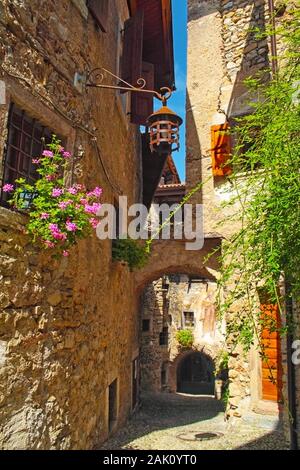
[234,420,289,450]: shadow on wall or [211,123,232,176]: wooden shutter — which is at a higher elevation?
[211,123,232,176]: wooden shutter

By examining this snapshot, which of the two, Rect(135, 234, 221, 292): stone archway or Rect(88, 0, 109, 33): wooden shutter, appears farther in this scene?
Rect(135, 234, 221, 292): stone archway

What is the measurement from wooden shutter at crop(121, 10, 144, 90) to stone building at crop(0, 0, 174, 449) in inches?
2.4

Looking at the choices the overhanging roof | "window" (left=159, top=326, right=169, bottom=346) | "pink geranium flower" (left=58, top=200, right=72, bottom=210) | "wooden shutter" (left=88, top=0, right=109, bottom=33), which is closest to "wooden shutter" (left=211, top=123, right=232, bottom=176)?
the overhanging roof

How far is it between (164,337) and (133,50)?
14243mm

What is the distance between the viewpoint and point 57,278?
11.5ft

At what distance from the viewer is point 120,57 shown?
6.58m

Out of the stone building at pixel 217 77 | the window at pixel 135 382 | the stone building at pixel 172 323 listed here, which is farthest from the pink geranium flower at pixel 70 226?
the stone building at pixel 172 323

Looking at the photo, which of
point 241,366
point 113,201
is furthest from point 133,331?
point 113,201

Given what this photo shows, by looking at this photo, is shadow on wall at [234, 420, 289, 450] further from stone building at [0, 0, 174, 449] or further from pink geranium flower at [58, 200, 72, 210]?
pink geranium flower at [58, 200, 72, 210]

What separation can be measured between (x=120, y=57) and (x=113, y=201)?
2682 millimetres

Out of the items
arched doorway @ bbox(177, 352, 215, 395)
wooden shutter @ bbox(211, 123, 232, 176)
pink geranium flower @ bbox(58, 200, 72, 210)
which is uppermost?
wooden shutter @ bbox(211, 123, 232, 176)

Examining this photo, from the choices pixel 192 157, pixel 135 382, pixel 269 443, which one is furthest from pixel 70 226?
pixel 135 382

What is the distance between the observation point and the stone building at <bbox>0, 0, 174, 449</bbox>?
2820 mm

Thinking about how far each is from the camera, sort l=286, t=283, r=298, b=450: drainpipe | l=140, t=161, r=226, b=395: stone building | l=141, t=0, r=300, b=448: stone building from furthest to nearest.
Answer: l=140, t=161, r=226, b=395: stone building < l=141, t=0, r=300, b=448: stone building < l=286, t=283, r=298, b=450: drainpipe
